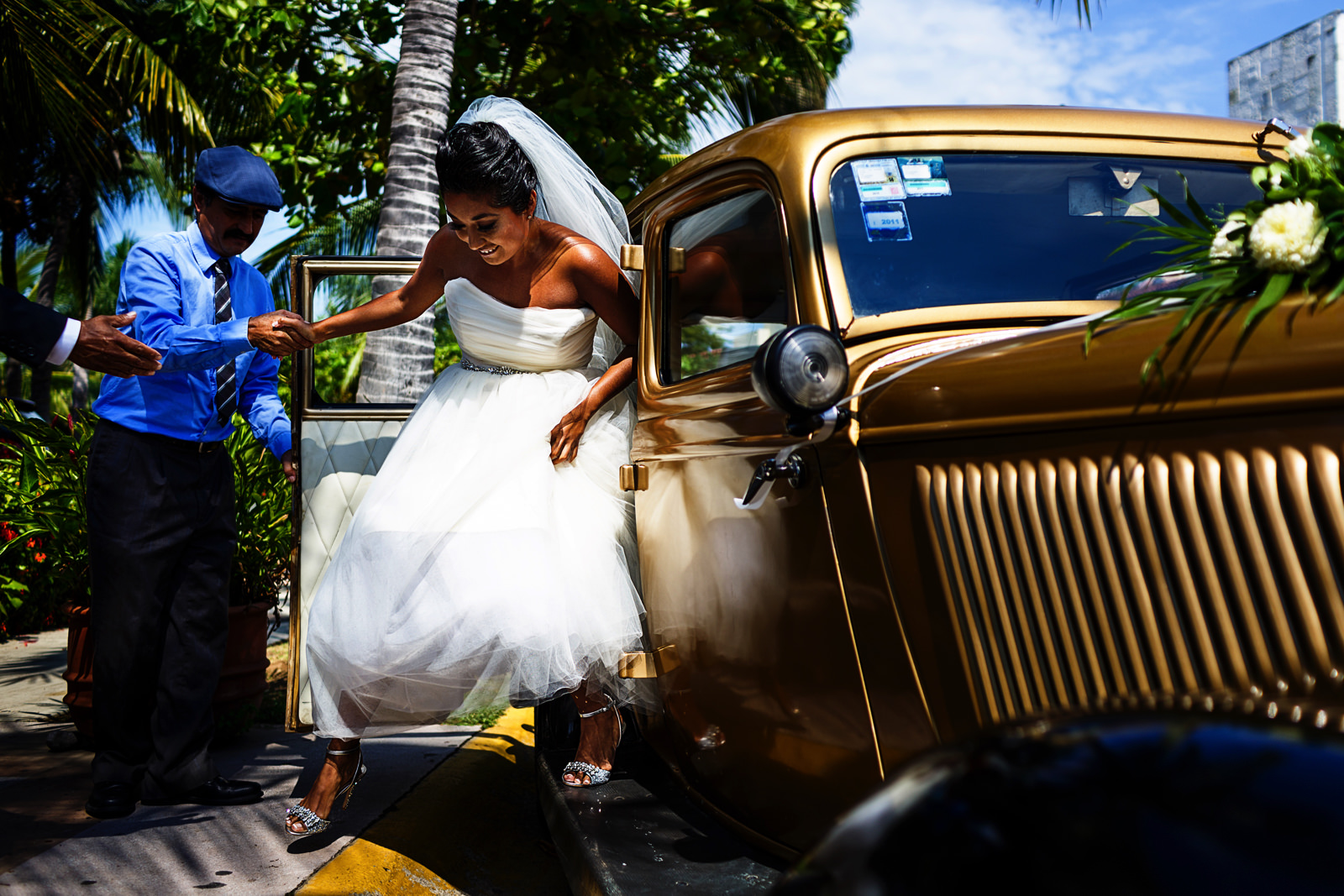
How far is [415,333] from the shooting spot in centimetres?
559

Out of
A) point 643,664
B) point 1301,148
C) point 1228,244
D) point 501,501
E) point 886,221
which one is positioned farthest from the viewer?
point 501,501

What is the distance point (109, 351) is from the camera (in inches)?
127

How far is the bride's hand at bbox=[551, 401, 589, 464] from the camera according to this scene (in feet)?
9.95

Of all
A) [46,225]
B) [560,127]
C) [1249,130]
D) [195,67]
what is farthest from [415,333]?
[46,225]

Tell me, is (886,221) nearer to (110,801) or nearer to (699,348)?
(699,348)

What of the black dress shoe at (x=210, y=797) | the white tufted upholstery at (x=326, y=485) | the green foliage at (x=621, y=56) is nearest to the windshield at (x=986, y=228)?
the white tufted upholstery at (x=326, y=485)

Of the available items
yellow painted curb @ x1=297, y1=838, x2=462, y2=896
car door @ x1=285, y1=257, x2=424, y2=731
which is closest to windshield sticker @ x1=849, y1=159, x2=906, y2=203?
car door @ x1=285, y1=257, x2=424, y2=731

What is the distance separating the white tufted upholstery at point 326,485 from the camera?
3736mm

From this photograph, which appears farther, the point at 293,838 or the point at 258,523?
the point at 258,523

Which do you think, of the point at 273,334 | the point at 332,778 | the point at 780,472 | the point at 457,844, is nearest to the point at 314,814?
the point at 332,778

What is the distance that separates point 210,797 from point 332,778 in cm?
89

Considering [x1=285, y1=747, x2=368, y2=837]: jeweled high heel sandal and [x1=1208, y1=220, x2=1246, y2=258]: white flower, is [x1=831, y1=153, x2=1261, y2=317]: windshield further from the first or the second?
[x1=285, y1=747, x2=368, y2=837]: jeweled high heel sandal

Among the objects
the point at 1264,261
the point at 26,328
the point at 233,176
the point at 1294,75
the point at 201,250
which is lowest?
the point at 1264,261

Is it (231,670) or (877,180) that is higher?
(877,180)
